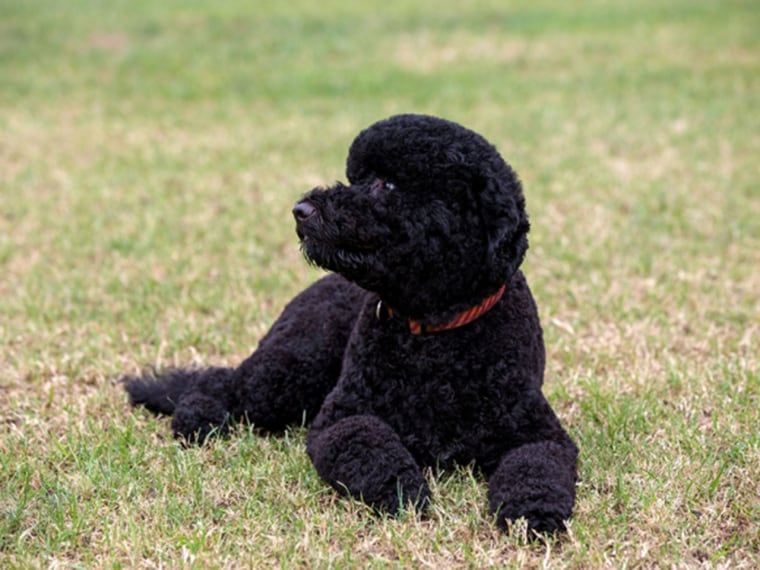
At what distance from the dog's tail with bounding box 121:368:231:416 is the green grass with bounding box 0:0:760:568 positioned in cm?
10

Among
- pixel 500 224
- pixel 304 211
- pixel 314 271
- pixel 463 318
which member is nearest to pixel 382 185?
pixel 304 211

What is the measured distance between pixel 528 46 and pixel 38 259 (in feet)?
30.7

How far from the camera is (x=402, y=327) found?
3.60 meters

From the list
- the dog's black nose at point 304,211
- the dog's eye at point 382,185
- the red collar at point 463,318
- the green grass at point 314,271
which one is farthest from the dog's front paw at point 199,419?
the dog's eye at point 382,185

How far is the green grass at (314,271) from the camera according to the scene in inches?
131

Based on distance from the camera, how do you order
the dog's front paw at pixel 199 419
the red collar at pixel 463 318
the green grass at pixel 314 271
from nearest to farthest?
the green grass at pixel 314 271, the red collar at pixel 463 318, the dog's front paw at pixel 199 419

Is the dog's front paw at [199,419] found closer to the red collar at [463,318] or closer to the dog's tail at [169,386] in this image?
the dog's tail at [169,386]

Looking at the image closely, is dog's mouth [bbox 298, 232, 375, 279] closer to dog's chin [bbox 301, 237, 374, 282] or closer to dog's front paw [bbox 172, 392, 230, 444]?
dog's chin [bbox 301, 237, 374, 282]

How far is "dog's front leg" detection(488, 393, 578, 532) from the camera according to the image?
321cm

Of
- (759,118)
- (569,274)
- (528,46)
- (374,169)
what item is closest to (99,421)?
(374,169)

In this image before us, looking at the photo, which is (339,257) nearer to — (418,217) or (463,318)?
(418,217)

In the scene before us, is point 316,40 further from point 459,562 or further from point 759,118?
point 459,562

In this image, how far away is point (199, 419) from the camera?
160 inches

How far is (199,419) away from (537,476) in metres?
1.46
